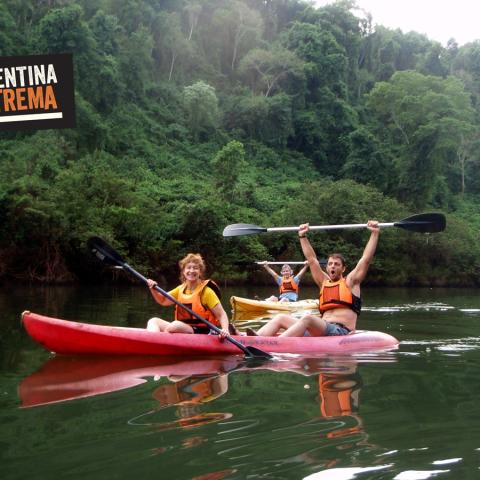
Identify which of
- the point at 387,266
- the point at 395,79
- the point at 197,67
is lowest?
the point at 387,266

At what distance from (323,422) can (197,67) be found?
4454 centimetres

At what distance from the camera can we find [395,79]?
122 feet

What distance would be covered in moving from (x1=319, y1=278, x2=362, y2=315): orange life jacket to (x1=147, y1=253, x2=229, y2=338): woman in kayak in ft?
3.34

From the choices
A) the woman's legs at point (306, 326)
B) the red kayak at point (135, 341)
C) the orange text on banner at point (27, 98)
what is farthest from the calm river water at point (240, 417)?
the orange text on banner at point (27, 98)

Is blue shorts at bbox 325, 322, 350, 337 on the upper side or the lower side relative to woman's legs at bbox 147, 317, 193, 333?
lower

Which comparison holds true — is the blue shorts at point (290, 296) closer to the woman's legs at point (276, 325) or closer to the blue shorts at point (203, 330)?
the woman's legs at point (276, 325)

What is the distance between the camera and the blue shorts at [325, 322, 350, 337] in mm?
6059

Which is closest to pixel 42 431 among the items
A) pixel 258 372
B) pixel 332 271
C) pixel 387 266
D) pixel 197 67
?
pixel 258 372

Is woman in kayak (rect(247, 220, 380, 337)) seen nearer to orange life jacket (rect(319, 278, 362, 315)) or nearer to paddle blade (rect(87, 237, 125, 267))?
orange life jacket (rect(319, 278, 362, 315))

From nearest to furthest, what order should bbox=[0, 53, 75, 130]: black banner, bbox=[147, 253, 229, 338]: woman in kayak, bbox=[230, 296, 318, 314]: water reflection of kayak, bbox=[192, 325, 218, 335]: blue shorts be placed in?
bbox=[147, 253, 229, 338]: woman in kayak < bbox=[192, 325, 218, 335]: blue shorts < bbox=[0, 53, 75, 130]: black banner < bbox=[230, 296, 318, 314]: water reflection of kayak

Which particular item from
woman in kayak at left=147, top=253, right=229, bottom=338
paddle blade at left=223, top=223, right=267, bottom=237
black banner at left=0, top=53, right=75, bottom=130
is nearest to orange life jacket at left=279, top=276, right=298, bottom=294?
paddle blade at left=223, top=223, right=267, bottom=237

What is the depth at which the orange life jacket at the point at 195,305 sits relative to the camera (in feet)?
18.6

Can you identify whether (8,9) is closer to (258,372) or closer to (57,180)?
(57,180)

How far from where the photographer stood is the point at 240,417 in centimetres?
334
